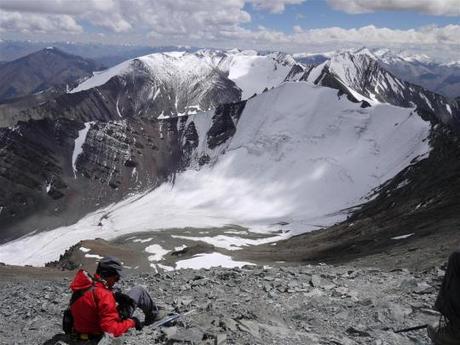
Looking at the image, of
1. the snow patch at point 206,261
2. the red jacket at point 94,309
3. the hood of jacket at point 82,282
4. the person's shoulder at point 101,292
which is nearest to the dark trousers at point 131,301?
the red jacket at point 94,309

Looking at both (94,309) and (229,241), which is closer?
(94,309)

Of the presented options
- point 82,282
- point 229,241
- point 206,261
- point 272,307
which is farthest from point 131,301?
point 229,241

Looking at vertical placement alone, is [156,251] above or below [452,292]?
below

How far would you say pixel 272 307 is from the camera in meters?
19.3

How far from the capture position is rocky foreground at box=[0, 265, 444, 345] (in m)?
15.0

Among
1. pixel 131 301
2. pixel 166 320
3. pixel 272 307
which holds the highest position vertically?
pixel 131 301

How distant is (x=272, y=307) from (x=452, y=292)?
10.2m

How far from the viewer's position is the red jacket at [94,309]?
12.3 metres

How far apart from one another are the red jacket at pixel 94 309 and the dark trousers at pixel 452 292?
765cm

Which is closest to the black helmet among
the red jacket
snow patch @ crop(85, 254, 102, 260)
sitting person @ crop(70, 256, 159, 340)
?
sitting person @ crop(70, 256, 159, 340)

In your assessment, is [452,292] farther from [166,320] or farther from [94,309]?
[166,320]

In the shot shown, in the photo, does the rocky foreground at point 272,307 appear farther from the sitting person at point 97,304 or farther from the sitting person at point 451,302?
the sitting person at point 451,302

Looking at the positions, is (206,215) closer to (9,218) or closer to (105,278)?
(9,218)

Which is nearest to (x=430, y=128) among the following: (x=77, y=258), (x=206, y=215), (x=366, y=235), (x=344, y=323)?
(x=206, y=215)
